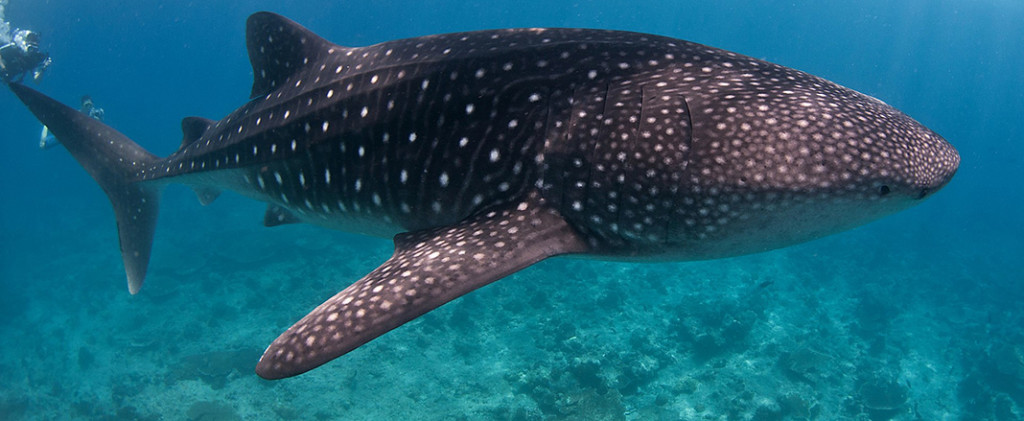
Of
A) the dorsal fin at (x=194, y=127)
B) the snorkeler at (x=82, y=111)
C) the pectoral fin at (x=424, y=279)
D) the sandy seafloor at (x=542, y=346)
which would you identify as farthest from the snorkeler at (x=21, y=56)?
the pectoral fin at (x=424, y=279)

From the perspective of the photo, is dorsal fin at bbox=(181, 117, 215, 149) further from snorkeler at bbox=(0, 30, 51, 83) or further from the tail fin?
snorkeler at bbox=(0, 30, 51, 83)

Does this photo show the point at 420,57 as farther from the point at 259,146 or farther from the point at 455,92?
the point at 259,146

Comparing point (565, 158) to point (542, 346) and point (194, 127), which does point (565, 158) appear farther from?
point (542, 346)

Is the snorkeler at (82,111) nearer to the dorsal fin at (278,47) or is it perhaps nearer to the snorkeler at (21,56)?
the snorkeler at (21,56)

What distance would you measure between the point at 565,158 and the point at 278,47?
154 inches

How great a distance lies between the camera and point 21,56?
19.9 m

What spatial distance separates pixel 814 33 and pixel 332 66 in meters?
188

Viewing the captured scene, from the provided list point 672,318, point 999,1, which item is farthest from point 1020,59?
point 672,318

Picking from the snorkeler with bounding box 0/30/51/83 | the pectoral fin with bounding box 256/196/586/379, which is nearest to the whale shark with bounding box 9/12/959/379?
the pectoral fin with bounding box 256/196/586/379

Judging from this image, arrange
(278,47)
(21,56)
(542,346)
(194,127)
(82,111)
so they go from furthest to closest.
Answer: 1. (82,111)
2. (21,56)
3. (542,346)
4. (194,127)
5. (278,47)

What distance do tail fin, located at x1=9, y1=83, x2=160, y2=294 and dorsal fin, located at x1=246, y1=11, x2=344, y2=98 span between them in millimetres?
2597

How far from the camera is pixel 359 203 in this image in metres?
4.57

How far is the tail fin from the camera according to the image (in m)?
7.03

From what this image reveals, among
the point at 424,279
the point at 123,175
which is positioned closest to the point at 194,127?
the point at 123,175
